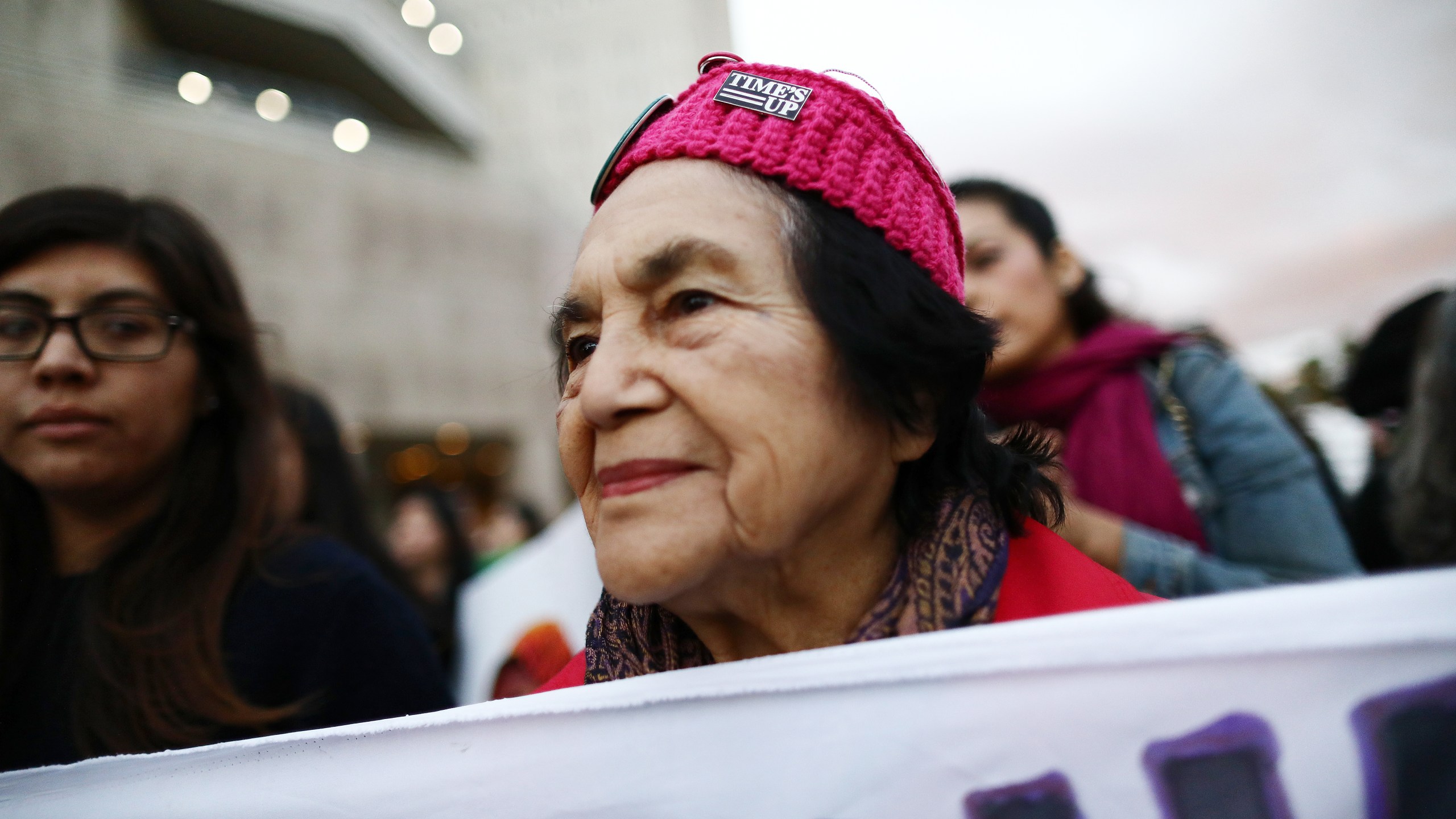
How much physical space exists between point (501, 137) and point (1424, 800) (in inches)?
788

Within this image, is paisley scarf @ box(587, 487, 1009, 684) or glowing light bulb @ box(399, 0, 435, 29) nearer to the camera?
paisley scarf @ box(587, 487, 1009, 684)

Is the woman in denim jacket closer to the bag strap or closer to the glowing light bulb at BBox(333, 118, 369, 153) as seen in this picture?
the bag strap

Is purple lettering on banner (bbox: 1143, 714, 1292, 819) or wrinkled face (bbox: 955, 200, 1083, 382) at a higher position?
wrinkled face (bbox: 955, 200, 1083, 382)

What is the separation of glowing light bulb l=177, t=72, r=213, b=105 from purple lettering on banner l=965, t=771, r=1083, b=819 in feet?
46.7

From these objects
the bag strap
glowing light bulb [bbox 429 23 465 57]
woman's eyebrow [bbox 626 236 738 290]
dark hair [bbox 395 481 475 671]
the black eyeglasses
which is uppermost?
glowing light bulb [bbox 429 23 465 57]

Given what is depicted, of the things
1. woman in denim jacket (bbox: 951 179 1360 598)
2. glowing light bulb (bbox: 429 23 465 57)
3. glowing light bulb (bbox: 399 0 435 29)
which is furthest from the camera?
glowing light bulb (bbox: 429 23 465 57)

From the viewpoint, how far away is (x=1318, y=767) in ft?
2.74

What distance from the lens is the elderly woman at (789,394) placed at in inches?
42.8

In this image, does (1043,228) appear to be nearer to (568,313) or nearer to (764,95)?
(764,95)

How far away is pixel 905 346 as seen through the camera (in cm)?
116

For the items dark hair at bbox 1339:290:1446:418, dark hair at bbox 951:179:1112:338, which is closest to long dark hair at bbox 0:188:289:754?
dark hair at bbox 951:179:1112:338

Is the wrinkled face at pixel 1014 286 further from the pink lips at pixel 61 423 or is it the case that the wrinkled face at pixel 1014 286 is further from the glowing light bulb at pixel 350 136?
the glowing light bulb at pixel 350 136

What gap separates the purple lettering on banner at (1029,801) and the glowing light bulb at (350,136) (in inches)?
639

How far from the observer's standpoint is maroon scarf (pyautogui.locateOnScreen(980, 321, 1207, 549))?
2.14 m
